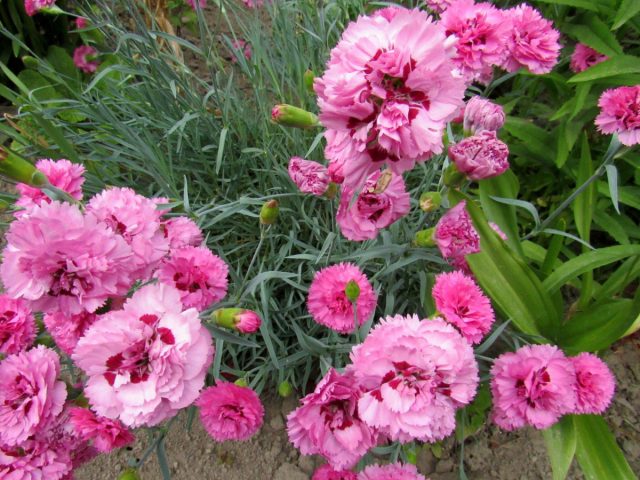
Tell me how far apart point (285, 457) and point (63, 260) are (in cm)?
94

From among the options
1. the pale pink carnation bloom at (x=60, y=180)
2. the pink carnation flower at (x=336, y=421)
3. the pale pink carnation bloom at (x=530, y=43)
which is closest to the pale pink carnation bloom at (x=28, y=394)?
the pale pink carnation bloom at (x=60, y=180)

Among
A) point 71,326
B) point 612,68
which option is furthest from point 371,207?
point 612,68

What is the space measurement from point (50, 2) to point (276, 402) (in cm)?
136

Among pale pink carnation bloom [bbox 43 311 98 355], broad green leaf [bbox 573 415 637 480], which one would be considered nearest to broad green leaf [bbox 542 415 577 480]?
broad green leaf [bbox 573 415 637 480]

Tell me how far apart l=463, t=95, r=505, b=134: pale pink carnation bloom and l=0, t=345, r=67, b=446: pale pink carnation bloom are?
0.94 metres

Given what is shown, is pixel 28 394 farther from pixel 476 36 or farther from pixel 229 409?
pixel 476 36

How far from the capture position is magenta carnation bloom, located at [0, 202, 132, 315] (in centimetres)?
68

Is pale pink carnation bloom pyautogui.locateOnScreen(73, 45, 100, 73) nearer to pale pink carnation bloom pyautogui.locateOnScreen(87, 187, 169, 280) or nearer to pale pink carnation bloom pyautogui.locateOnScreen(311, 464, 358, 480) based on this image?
pale pink carnation bloom pyautogui.locateOnScreen(87, 187, 169, 280)

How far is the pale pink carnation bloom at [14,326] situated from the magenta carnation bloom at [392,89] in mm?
711

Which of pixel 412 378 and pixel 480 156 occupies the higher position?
pixel 480 156

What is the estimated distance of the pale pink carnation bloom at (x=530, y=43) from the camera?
1174 mm

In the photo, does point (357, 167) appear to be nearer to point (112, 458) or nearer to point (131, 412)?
point (131, 412)

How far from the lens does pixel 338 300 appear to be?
0.98 m

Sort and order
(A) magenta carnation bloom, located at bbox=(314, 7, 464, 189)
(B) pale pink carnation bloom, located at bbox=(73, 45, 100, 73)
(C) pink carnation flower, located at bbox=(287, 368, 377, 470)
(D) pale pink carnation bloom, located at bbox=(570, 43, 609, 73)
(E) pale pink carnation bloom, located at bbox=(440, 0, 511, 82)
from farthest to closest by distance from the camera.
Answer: (B) pale pink carnation bloom, located at bbox=(73, 45, 100, 73) → (D) pale pink carnation bloom, located at bbox=(570, 43, 609, 73) → (E) pale pink carnation bloom, located at bbox=(440, 0, 511, 82) → (C) pink carnation flower, located at bbox=(287, 368, 377, 470) → (A) magenta carnation bloom, located at bbox=(314, 7, 464, 189)
